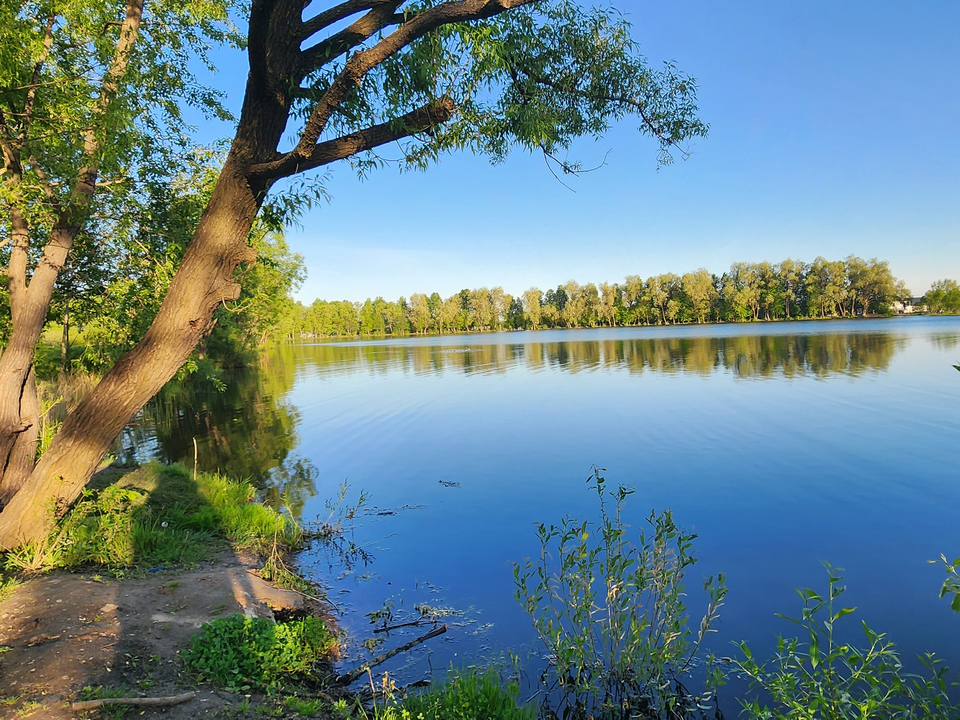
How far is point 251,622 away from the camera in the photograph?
A: 489cm

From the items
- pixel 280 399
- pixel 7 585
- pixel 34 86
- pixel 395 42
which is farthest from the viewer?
pixel 280 399

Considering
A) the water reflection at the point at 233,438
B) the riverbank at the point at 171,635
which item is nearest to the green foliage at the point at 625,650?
the riverbank at the point at 171,635

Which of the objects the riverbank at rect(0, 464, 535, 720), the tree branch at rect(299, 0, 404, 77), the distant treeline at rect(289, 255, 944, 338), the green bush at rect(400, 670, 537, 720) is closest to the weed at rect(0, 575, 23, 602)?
the riverbank at rect(0, 464, 535, 720)

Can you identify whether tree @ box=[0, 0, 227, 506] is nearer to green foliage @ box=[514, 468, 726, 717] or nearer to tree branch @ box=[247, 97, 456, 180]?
tree branch @ box=[247, 97, 456, 180]

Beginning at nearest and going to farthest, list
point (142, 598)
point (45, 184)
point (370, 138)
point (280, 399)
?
1. point (370, 138)
2. point (142, 598)
3. point (45, 184)
4. point (280, 399)

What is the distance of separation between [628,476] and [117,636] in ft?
32.0

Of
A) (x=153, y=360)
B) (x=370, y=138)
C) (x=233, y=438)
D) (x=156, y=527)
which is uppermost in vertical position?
(x=370, y=138)

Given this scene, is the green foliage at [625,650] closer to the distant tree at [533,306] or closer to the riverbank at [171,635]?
→ the riverbank at [171,635]

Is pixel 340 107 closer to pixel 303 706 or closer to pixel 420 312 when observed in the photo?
pixel 303 706

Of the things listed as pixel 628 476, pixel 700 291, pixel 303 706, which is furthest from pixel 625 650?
pixel 700 291

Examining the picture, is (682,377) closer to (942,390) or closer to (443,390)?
(942,390)

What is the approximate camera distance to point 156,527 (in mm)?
7449

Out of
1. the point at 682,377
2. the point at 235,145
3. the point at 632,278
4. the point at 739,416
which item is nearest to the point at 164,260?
the point at 235,145

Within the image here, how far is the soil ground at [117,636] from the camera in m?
3.74
